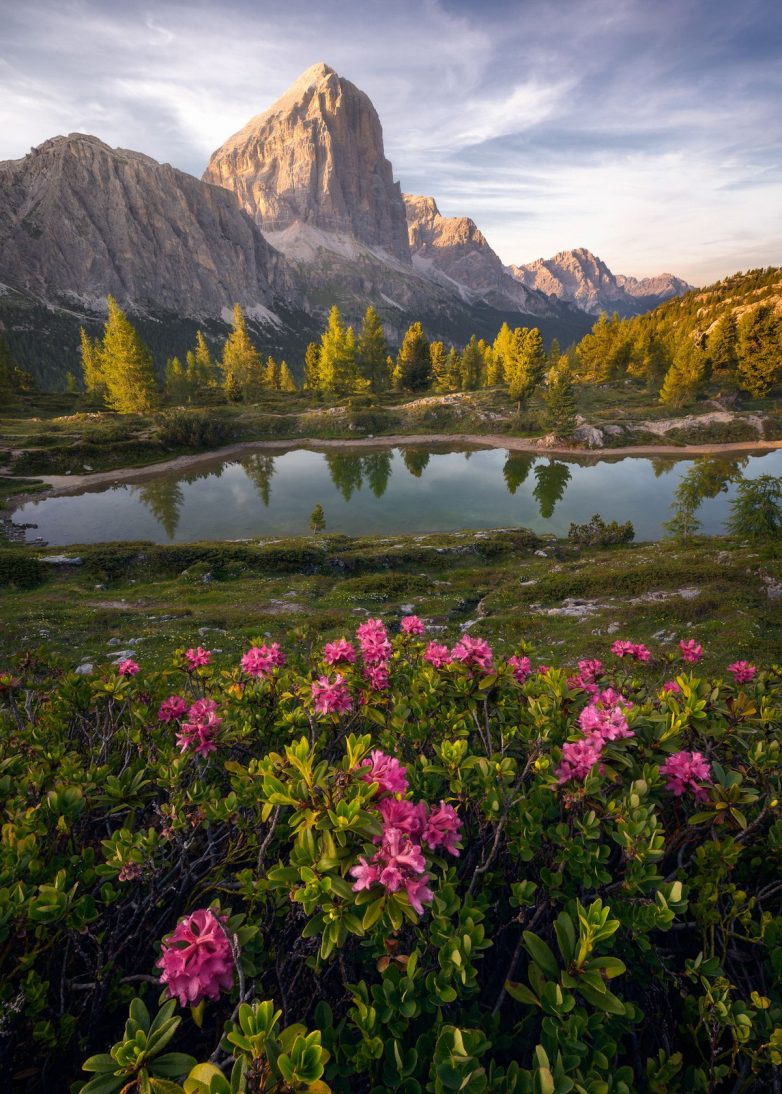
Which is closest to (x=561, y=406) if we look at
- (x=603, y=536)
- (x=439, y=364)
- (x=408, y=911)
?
(x=439, y=364)

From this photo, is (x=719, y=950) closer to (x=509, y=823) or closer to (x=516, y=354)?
(x=509, y=823)

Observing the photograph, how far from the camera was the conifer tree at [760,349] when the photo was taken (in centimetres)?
6862

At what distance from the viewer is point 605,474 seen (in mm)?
50906

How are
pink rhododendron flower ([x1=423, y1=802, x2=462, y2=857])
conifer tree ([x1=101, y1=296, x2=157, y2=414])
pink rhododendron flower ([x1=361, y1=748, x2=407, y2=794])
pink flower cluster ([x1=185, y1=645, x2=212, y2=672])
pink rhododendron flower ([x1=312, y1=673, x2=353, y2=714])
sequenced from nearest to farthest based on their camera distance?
pink rhododendron flower ([x1=361, y1=748, x2=407, y2=794])
pink rhododendron flower ([x1=423, y1=802, x2=462, y2=857])
pink rhododendron flower ([x1=312, y1=673, x2=353, y2=714])
pink flower cluster ([x1=185, y1=645, x2=212, y2=672])
conifer tree ([x1=101, y1=296, x2=157, y2=414])

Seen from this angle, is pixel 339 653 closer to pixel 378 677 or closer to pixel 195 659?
pixel 378 677

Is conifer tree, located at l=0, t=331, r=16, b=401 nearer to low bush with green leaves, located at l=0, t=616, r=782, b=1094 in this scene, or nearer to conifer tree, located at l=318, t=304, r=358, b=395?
conifer tree, located at l=318, t=304, r=358, b=395

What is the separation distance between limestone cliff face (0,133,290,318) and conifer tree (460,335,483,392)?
148255mm

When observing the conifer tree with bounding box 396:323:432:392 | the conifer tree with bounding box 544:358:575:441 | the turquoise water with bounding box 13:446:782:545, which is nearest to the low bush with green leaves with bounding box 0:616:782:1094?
the turquoise water with bounding box 13:446:782:545

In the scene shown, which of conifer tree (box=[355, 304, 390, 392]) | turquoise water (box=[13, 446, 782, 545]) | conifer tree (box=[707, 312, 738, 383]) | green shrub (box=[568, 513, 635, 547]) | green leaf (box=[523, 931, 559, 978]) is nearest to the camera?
green leaf (box=[523, 931, 559, 978])

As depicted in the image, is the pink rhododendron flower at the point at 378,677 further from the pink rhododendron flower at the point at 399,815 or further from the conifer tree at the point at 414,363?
the conifer tree at the point at 414,363

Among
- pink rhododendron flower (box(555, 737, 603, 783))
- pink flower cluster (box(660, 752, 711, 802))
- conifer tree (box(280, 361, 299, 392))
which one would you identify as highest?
conifer tree (box(280, 361, 299, 392))

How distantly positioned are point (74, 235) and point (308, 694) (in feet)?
741

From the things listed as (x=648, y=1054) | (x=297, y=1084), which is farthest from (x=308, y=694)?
(x=648, y=1054)

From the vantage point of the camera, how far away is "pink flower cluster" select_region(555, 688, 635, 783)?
9.63 ft
